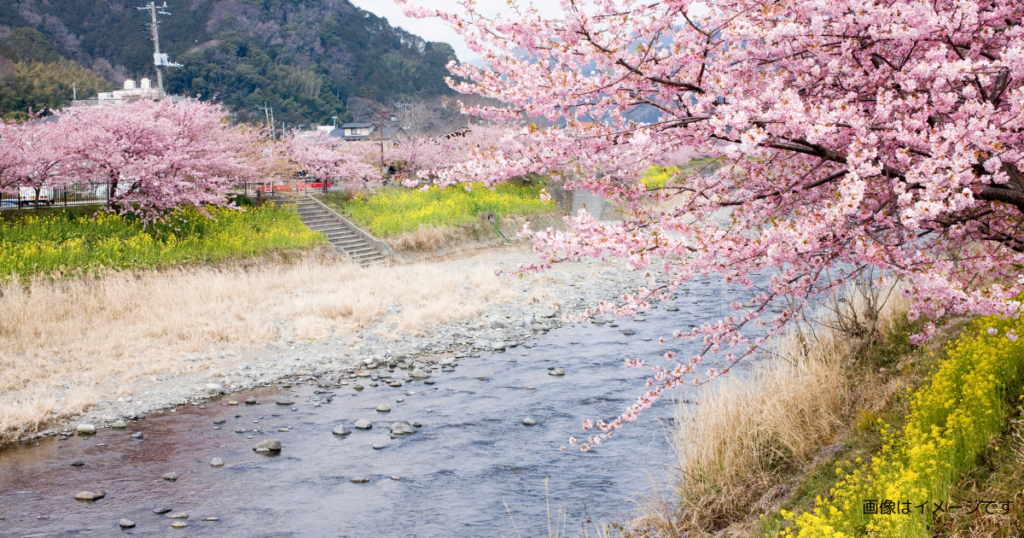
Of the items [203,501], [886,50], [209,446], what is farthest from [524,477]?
[886,50]

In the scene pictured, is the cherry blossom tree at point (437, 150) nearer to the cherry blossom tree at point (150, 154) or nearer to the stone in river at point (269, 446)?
the cherry blossom tree at point (150, 154)

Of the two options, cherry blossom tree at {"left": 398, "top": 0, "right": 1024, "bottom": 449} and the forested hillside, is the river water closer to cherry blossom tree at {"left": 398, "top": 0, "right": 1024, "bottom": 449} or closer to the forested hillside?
cherry blossom tree at {"left": 398, "top": 0, "right": 1024, "bottom": 449}

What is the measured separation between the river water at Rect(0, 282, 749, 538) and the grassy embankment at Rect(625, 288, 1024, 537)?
3.55 ft

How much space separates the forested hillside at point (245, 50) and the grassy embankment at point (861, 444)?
72617mm

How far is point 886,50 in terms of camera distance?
4777mm

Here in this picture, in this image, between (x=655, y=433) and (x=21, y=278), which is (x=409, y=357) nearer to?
(x=655, y=433)

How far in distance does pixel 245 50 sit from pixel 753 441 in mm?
97156

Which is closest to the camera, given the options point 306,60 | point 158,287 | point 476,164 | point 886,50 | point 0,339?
point 886,50

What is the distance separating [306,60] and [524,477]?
98.9 meters

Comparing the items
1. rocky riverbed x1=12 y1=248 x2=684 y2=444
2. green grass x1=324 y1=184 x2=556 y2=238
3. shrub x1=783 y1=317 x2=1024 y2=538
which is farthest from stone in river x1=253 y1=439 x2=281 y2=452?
green grass x1=324 y1=184 x2=556 y2=238

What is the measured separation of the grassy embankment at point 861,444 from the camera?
14.8ft

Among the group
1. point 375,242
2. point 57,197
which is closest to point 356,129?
point 375,242

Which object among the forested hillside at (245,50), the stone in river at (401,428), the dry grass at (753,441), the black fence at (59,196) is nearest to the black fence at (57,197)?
the black fence at (59,196)

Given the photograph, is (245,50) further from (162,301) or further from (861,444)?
(861,444)
